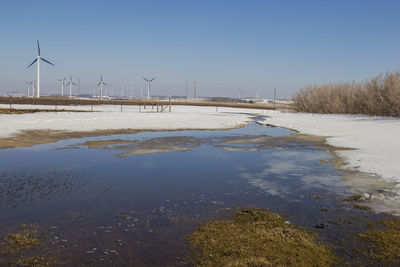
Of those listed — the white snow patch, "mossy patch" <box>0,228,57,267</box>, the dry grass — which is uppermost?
the dry grass

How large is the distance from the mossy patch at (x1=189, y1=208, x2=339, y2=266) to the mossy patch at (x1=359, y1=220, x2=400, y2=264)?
0.66 meters

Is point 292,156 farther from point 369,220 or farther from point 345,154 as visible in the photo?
point 369,220

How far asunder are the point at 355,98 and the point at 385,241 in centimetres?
4140

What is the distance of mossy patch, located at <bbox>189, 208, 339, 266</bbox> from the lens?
4633 mm

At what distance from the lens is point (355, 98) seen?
43094 millimetres

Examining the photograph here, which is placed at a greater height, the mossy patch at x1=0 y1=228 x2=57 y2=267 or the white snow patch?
the white snow patch

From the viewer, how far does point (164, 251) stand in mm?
5016

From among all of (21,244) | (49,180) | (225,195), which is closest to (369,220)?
(225,195)

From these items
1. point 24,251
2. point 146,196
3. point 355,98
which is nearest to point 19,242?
point 24,251

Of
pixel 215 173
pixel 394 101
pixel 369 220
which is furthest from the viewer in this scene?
pixel 394 101

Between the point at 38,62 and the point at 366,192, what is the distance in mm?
93174

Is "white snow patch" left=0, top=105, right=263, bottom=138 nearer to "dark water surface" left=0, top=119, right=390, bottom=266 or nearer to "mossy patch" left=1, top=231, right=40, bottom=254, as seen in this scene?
"dark water surface" left=0, top=119, right=390, bottom=266

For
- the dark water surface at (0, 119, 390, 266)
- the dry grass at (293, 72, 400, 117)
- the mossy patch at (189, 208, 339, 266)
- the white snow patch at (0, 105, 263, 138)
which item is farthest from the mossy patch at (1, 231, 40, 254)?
the dry grass at (293, 72, 400, 117)

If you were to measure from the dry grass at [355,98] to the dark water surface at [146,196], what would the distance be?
79.4 feet
